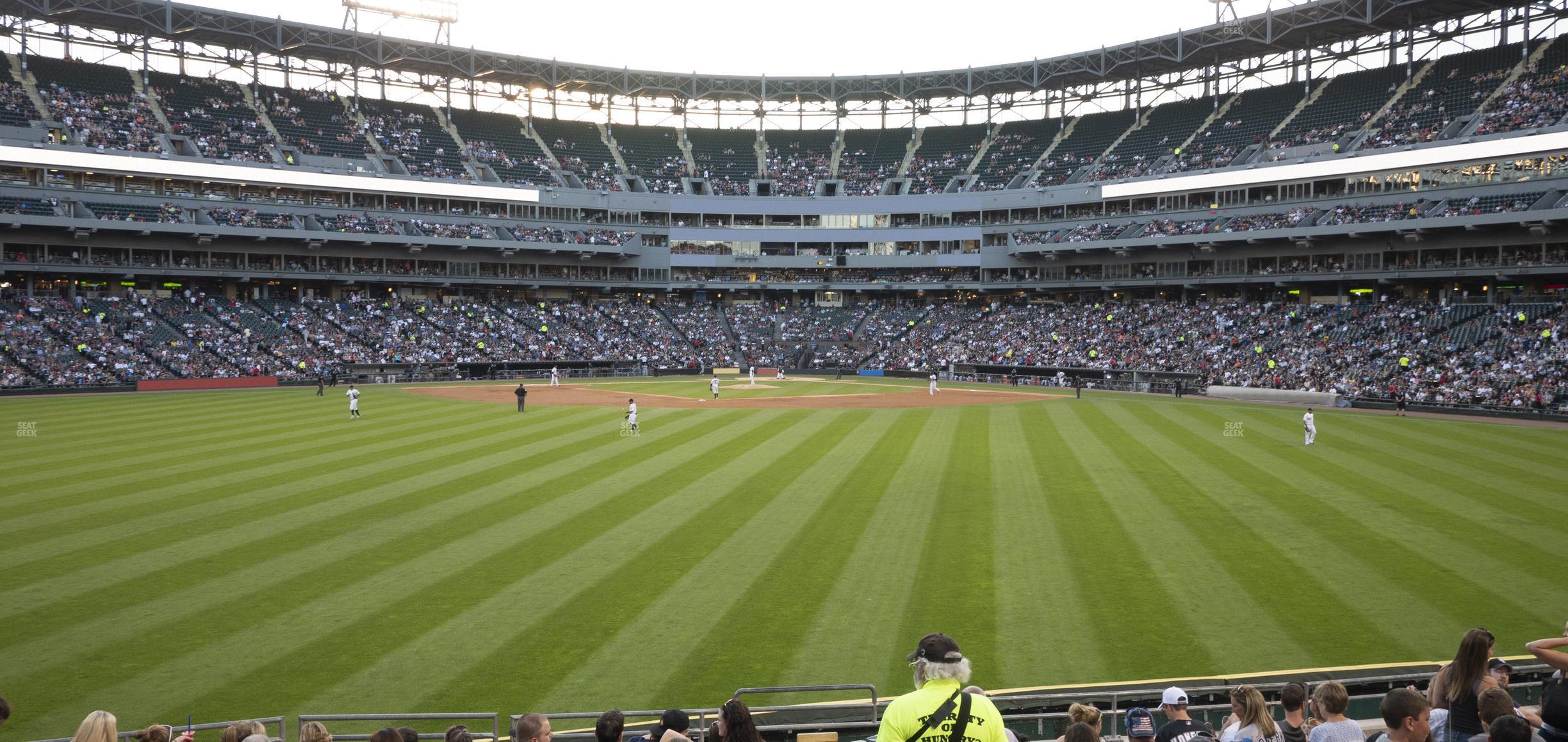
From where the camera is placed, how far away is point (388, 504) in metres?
20.9

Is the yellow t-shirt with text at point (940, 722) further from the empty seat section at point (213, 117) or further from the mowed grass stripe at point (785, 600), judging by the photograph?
the empty seat section at point (213, 117)

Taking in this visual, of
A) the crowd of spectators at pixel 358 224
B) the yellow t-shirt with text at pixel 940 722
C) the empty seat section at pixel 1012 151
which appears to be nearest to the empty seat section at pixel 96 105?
the crowd of spectators at pixel 358 224

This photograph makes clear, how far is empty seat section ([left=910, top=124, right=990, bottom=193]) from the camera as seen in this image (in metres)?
91.8

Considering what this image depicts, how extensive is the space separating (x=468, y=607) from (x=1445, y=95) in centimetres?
7350

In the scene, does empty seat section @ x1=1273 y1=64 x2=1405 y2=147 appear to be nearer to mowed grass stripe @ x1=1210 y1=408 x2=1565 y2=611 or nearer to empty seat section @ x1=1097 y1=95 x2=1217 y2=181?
empty seat section @ x1=1097 y1=95 x2=1217 y2=181

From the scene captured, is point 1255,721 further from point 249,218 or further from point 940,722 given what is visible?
point 249,218

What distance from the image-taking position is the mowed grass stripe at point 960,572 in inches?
509

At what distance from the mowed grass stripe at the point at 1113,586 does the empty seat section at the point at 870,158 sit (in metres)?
72.6

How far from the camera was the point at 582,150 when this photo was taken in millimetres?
93375

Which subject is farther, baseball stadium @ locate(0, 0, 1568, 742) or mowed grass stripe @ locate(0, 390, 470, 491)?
mowed grass stripe @ locate(0, 390, 470, 491)

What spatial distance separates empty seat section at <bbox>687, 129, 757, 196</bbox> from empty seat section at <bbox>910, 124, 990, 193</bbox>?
17.3 m

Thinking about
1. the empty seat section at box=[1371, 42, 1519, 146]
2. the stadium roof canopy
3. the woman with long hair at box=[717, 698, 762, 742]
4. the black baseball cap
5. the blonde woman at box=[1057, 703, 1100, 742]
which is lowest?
the blonde woman at box=[1057, 703, 1100, 742]

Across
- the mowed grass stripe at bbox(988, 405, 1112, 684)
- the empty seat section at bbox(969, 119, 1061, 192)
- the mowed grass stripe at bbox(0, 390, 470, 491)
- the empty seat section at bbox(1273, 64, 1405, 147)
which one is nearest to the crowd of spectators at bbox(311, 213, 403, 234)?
the mowed grass stripe at bbox(0, 390, 470, 491)

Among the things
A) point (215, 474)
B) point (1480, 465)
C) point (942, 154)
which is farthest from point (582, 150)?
point (1480, 465)
